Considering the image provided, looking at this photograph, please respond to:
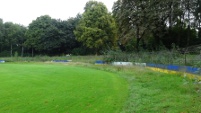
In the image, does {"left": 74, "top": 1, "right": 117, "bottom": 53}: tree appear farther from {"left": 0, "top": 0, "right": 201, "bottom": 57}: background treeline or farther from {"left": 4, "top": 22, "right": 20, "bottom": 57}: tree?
{"left": 4, "top": 22, "right": 20, "bottom": 57}: tree

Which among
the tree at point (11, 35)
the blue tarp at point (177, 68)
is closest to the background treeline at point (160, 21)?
the blue tarp at point (177, 68)

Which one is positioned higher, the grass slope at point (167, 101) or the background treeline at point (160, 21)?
the background treeline at point (160, 21)

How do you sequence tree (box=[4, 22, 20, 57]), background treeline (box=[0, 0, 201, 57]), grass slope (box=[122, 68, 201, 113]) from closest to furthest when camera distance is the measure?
grass slope (box=[122, 68, 201, 113]) < background treeline (box=[0, 0, 201, 57]) < tree (box=[4, 22, 20, 57])

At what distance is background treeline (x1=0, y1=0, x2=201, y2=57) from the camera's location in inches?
1309

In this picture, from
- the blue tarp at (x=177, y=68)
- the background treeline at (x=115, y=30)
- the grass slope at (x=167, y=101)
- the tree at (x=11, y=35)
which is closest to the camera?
the grass slope at (x=167, y=101)

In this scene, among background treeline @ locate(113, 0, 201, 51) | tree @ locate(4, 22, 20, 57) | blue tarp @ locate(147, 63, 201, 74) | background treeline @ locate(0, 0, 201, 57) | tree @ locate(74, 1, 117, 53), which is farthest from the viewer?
tree @ locate(4, 22, 20, 57)

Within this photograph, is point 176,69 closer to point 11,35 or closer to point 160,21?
point 160,21

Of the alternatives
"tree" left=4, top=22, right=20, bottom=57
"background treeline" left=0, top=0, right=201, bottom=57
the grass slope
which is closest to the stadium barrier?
the grass slope

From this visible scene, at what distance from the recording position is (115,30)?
43.5 meters

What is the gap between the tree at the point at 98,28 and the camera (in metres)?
44.9

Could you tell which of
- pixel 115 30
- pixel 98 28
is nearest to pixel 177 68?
pixel 115 30

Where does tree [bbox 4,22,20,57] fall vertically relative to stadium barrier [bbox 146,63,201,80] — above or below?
above

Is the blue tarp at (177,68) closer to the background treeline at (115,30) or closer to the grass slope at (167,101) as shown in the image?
the grass slope at (167,101)

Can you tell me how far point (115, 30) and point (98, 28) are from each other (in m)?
3.89
